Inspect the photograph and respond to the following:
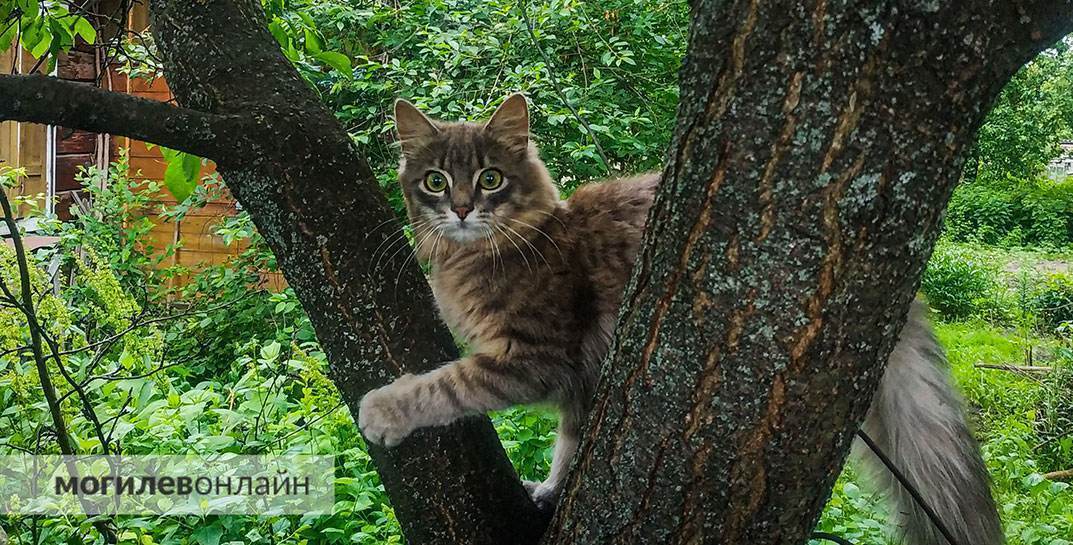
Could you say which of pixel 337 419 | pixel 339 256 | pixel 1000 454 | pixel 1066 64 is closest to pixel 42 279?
pixel 337 419

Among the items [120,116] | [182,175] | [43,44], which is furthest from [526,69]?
[120,116]

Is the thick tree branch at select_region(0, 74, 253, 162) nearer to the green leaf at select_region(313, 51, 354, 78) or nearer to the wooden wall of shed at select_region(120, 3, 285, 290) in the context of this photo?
the green leaf at select_region(313, 51, 354, 78)

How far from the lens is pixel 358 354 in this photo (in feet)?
5.29

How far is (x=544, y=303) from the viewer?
2.24 metres

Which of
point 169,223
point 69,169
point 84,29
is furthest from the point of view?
point 169,223

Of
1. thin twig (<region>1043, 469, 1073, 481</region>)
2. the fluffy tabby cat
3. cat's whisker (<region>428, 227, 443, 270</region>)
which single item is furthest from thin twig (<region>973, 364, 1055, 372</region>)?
cat's whisker (<region>428, 227, 443, 270</region>)

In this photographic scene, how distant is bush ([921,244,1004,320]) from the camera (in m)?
9.10

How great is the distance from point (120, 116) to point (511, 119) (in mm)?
1242

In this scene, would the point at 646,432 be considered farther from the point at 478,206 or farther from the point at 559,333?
the point at 478,206

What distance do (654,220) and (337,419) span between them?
2188 mm

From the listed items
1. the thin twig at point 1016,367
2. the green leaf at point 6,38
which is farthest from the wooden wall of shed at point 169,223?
the thin twig at point 1016,367

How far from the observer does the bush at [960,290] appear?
910cm

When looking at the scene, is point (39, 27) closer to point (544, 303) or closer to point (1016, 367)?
point (544, 303)

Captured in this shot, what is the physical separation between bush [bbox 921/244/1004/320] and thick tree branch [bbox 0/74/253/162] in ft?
28.7
